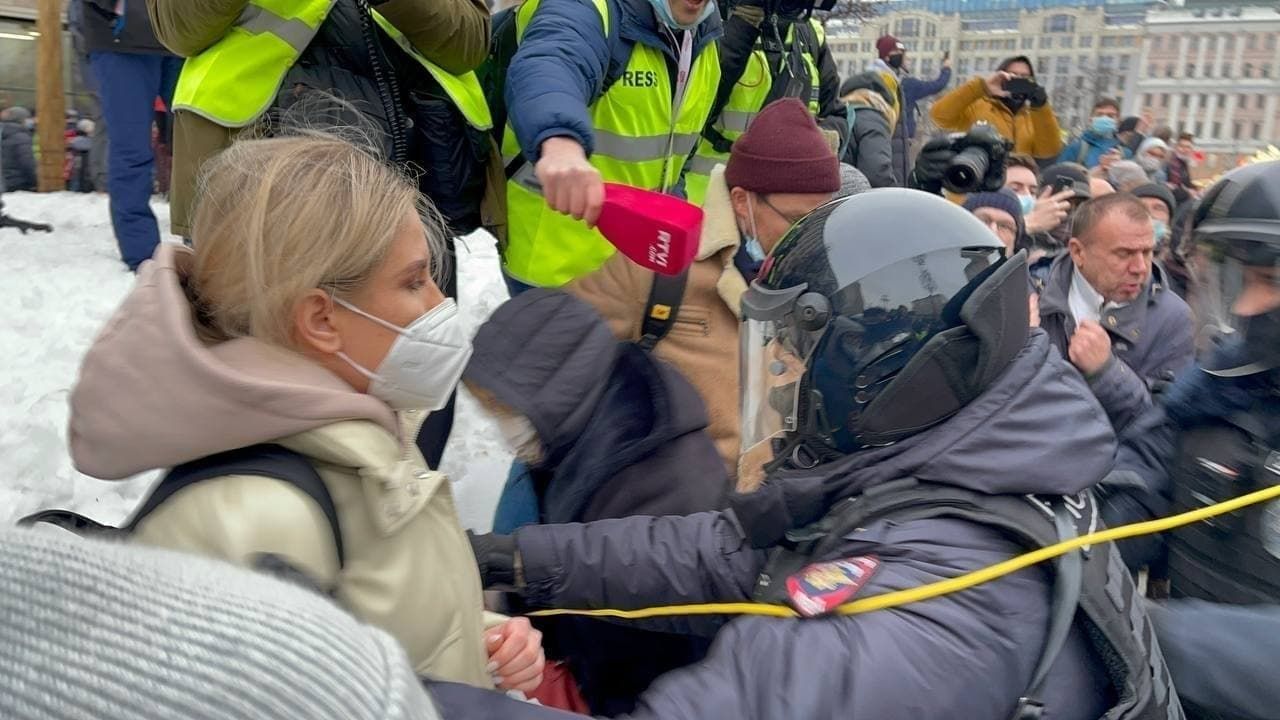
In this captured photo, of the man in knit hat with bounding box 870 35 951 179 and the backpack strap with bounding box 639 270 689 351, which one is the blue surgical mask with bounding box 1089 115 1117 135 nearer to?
the man in knit hat with bounding box 870 35 951 179

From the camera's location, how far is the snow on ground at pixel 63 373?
139 inches

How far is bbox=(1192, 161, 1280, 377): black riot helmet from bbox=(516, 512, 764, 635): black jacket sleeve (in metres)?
1.02

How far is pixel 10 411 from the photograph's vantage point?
3.99 m

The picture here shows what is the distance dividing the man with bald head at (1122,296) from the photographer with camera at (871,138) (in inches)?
39.8

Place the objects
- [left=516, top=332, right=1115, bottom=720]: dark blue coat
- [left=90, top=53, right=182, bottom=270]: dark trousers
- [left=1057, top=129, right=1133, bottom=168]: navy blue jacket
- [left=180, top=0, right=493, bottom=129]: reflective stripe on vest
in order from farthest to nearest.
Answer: [left=1057, top=129, right=1133, bottom=168]: navy blue jacket, [left=90, top=53, right=182, bottom=270]: dark trousers, [left=180, top=0, right=493, bottom=129]: reflective stripe on vest, [left=516, top=332, right=1115, bottom=720]: dark blue coat

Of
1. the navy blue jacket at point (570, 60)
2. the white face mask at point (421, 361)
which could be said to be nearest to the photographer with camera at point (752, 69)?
the navy blue jacket at point (570, 60)

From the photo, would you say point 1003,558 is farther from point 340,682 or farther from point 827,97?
point 827,97

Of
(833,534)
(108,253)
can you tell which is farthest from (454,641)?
(108,253)

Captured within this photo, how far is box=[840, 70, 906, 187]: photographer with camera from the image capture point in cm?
498

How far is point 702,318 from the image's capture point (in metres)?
2.57

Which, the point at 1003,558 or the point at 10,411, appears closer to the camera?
the point at 1003,558

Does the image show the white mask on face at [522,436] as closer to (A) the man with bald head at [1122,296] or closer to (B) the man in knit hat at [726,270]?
(B) the man in knit hat at [726,270]

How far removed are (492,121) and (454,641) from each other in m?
2.06

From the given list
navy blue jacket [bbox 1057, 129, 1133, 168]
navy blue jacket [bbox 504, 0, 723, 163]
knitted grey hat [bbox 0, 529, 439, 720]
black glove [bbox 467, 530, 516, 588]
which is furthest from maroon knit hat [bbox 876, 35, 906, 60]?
knitted grey hat [bbox 0, 529, 439, 720]
